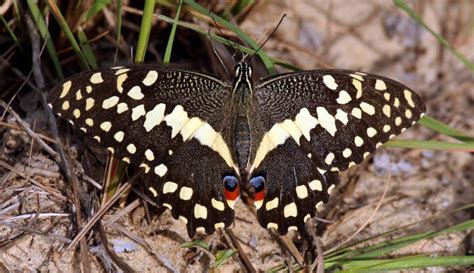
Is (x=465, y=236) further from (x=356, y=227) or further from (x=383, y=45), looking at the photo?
(x=383, y=45)

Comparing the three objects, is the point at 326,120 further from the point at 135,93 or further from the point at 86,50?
the point at 86,50


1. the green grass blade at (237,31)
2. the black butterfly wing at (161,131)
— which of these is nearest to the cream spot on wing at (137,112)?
the black butterfly wing at (161,131)

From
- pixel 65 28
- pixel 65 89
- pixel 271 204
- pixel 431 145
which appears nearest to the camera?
pixel 65 89

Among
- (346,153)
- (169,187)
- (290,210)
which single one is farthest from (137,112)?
(346,153)

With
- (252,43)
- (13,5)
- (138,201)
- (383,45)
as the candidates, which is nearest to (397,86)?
(252,43)

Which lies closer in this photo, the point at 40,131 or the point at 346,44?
the point at 40,131

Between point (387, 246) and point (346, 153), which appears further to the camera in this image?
point (387, 246)

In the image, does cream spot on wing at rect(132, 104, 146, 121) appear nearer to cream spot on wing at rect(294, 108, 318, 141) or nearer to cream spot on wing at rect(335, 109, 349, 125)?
cream spot on wing at rect(294, 108, 318, 141)
